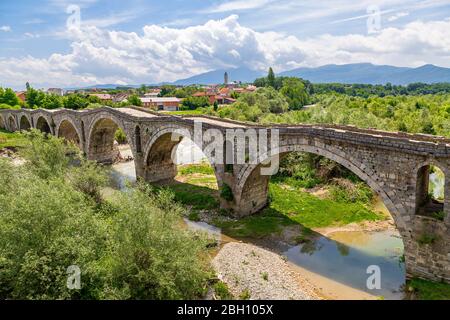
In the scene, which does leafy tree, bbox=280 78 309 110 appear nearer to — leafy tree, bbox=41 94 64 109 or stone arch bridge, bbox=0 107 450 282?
leafy tree, bbox=41 94 64 109

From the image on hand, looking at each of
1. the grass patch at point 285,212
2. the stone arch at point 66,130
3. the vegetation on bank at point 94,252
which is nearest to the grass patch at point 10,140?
the stone arch at point 66,130

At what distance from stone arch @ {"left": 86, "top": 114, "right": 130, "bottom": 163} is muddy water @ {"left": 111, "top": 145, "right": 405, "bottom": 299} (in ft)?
75.3

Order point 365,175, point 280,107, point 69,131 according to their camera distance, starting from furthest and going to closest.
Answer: point 280,107
point 69,131
point 365,175

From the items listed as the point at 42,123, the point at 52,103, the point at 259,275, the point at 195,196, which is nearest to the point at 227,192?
the point at 195,196

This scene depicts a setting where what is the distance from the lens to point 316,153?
20.3 m

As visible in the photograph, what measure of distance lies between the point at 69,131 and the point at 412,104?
55.8m

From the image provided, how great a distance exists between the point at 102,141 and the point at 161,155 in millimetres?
13356

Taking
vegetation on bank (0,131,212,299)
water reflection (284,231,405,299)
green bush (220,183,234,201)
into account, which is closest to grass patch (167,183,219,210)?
green bush (220,183,234,201)

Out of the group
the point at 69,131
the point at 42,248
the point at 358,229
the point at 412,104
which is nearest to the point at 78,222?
the point at 42,248

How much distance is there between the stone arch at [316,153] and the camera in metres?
16.9

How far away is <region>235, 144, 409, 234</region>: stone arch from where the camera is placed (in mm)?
16875

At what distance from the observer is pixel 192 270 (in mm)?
14031
